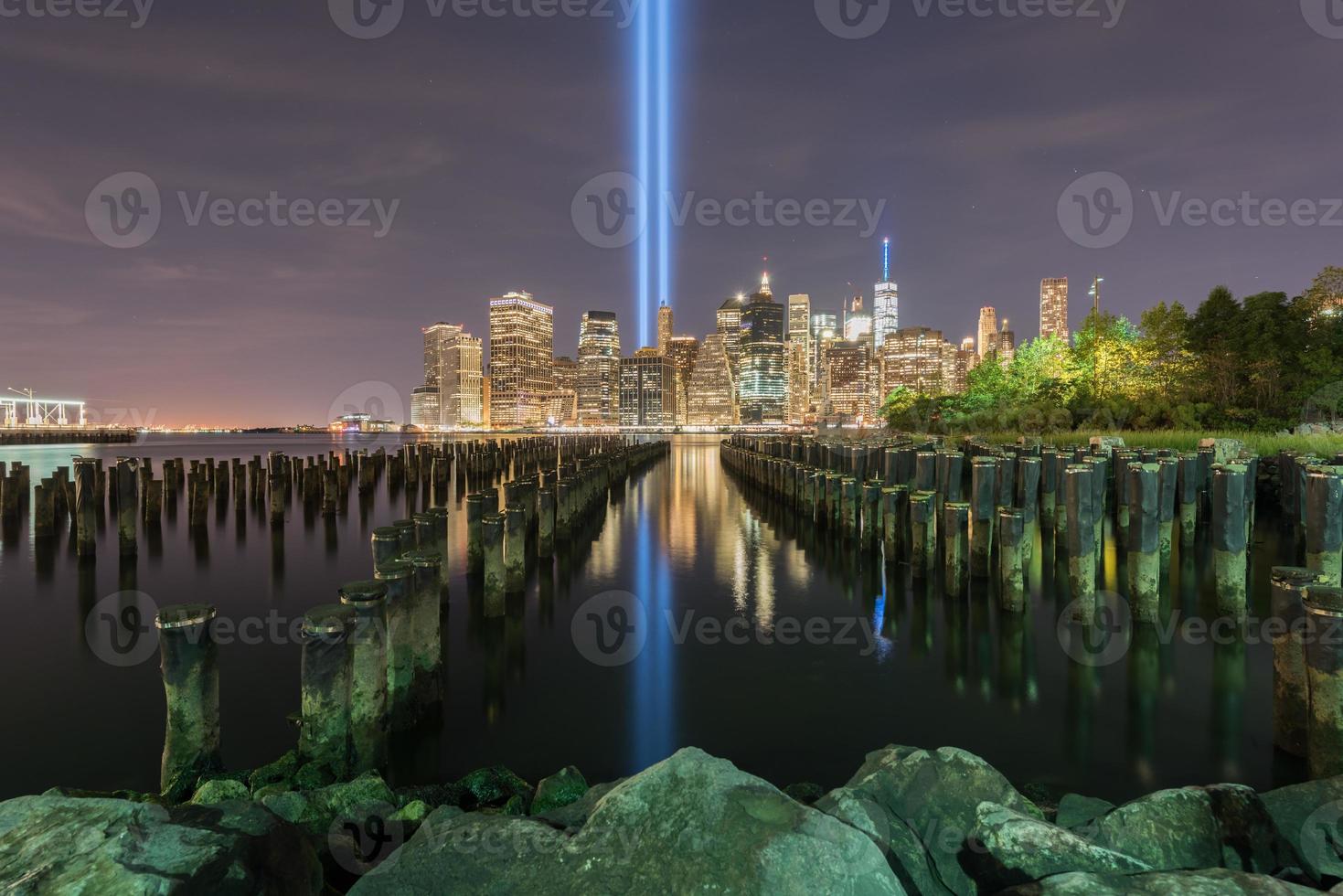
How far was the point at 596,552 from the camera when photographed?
42.7ft

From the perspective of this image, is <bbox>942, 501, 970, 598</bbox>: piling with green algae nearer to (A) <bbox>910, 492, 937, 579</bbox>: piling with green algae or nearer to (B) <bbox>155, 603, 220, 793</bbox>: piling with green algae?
(A) <bbox>910, 492, 937, 579</bbox>: piling with green algae

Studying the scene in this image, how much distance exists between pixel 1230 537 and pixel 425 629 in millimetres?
9132

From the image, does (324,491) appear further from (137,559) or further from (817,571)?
(817,571)

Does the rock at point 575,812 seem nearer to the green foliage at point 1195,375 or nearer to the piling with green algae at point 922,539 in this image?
the piling with green algae at point 922,539

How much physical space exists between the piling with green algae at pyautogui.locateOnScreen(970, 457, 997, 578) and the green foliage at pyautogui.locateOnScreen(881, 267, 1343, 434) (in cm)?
2818

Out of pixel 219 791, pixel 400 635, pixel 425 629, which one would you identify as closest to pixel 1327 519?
pixel 425 629

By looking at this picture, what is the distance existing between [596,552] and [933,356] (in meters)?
185

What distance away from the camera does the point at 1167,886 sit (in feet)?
7.53

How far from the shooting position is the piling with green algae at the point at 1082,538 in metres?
7.84

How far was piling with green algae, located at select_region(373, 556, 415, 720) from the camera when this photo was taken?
200 inches

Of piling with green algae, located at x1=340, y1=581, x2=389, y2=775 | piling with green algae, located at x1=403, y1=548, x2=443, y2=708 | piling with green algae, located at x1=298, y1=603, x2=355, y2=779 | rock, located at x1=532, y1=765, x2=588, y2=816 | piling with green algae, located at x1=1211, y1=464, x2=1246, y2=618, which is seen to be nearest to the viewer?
rock, located at x1=532, y1=765, x2=588, y2=816

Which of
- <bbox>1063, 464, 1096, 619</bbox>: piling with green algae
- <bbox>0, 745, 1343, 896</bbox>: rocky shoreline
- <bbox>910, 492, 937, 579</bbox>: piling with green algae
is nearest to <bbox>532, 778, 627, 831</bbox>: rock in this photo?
<bbox>0, 745, 1343, 896</bbox>: rocky shoreline

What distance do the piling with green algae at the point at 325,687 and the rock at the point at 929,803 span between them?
129 inches

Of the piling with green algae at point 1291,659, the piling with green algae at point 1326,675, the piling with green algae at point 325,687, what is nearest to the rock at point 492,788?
the piling with green algae at point 325,687
